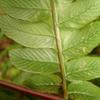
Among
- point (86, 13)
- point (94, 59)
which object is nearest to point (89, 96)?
point (94, 59)

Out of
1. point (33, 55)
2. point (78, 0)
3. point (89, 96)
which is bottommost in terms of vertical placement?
point (89, 96)

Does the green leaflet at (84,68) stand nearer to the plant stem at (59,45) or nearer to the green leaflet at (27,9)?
the plant stem at (59,45)

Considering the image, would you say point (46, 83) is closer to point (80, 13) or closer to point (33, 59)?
point (33, 59)

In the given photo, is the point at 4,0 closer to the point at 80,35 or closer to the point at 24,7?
the point at 24,7

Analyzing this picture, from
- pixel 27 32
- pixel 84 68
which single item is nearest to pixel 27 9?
pixel 27 32

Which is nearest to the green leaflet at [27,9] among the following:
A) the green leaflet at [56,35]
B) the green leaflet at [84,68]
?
the green leaflet at [56,35]

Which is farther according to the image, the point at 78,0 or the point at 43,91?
the point at 43,91

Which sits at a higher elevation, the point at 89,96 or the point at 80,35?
the point at 80,35
